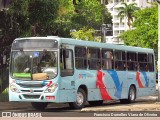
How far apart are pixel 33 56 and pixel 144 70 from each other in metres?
9.67

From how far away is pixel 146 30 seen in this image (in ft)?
217

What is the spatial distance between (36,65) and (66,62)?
1258mm

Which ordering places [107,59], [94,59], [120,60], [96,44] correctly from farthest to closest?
[120,60]
[107,59]
[96,44]
[94,59]

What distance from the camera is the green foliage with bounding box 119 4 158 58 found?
64.6 metres

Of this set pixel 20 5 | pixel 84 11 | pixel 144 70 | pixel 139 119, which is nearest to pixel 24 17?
pixel 20 5

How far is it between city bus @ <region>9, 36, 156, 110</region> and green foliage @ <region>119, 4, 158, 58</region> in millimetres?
40877

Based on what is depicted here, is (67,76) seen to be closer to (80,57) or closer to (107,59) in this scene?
(80,57)

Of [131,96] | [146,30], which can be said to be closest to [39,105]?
[131,96]

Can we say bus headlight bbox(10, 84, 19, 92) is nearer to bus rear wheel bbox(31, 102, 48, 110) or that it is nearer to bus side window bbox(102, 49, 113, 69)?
bus rear wheel bbox(31, 102, 48, 110)

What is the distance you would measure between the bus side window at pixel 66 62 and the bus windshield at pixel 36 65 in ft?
1.12

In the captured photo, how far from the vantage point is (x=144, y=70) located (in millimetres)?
27391

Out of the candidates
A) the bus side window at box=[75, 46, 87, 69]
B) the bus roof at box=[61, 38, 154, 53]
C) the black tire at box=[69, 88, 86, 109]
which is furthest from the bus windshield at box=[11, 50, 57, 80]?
the black tire at box=[69, 88, 86, 109]

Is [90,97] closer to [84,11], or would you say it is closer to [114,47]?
[114,47]

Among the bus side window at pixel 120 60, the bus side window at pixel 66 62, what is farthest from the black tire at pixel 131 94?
the bus side window at pixel 66 62
